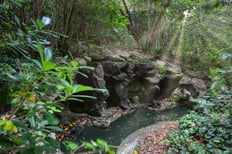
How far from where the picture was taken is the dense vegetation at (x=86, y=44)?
593mm

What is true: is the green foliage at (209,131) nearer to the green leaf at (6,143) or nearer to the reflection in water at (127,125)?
the reflection in water at (127,125)

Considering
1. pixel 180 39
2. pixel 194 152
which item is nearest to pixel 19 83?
pixel 194 152

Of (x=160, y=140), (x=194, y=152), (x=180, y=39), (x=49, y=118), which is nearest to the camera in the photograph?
(x=49, y=118)

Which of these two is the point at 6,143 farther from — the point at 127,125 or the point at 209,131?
the point at 127,125

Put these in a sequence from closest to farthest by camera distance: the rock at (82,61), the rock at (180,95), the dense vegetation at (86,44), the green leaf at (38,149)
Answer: the green leaf at (38,149), the dense vegetation at (86,44), the rock at (82,61), the rock at (180,95)

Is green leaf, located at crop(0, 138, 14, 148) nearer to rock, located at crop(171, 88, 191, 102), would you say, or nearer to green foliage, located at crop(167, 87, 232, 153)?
green foliage, located at crop(167, 87, 232, 153)

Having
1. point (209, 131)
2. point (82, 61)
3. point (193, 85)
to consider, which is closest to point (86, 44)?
point (82, 61)

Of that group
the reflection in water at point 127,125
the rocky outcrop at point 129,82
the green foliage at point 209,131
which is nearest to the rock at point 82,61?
the rocky outcrop at point 129,82

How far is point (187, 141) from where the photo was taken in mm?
2773

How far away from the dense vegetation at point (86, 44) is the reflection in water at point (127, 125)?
5.41 feet

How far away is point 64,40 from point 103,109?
2.81 m

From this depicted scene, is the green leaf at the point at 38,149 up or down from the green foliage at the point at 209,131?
up

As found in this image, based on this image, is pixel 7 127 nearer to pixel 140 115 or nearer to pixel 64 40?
pixel 64 40


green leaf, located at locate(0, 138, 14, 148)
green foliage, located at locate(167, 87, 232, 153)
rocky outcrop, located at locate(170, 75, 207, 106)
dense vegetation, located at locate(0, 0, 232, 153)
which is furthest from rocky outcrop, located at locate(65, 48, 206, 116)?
green leaf, located at locate(0, 138, 14, 148)
